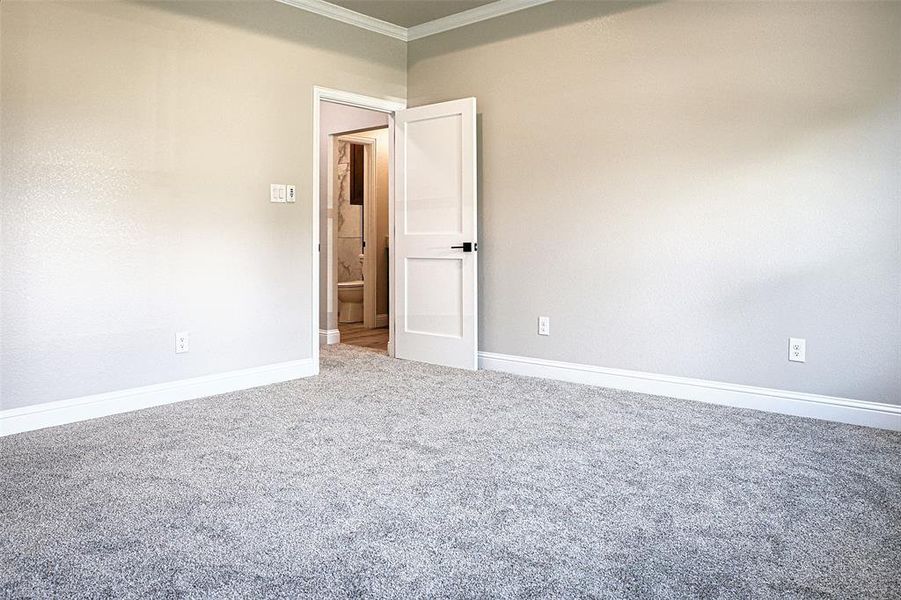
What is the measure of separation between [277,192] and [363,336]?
8.30 feet

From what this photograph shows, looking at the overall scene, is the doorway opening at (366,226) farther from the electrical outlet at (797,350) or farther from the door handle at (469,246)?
the electrical outlet at (797,350)

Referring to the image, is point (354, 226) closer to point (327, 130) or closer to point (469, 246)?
point (327, 130)

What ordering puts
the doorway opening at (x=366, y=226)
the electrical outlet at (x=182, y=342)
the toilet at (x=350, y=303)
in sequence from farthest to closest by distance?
Answer: the toilet at (x=350, y=303) < the doorway opening at (x=366, y=226) < the electrical outlet at (x=182, y=342)

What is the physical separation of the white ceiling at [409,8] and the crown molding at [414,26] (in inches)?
1.8

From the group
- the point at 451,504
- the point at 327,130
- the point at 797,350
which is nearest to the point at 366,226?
the point at 327,130

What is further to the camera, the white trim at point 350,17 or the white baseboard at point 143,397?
the white trim at point 350,17

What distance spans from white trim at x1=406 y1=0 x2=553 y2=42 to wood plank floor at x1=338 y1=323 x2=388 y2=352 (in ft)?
8.57

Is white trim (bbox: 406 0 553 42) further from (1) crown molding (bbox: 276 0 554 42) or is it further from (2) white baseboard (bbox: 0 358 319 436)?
(2) white baseboard (bbox: 0 358 319 436)

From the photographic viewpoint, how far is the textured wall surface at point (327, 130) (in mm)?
5910

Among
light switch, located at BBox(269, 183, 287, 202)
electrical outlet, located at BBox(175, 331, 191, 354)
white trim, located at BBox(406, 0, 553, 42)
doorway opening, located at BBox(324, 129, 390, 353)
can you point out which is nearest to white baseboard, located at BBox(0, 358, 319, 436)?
electrical outlet, located at BBox(175, 331, 191, 354)

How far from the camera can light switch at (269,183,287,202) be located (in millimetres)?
4348

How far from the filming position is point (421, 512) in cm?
225

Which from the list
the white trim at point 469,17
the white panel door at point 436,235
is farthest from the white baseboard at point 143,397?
the white trim at point 469,17

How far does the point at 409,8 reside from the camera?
474 centimetres
